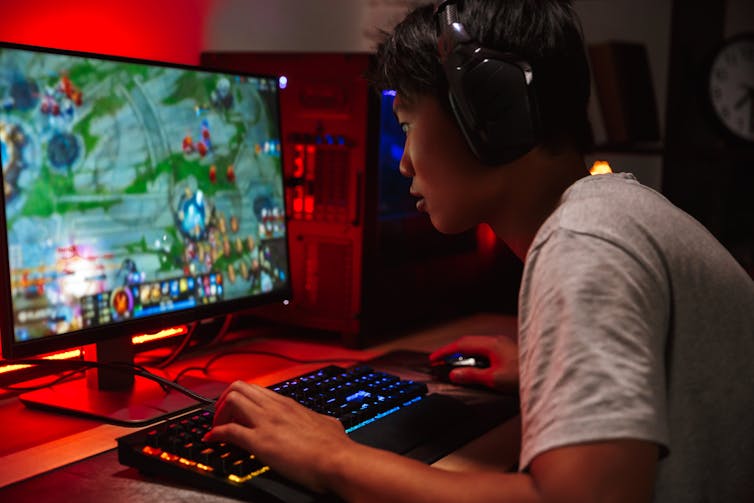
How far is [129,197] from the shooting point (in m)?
1.11

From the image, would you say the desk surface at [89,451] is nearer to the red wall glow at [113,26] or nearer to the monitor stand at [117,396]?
the monitor stand at [117,396]

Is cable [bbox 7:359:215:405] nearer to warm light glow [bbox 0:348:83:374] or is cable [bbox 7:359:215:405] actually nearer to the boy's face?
warm light glow [bbox 0:348:83:374]

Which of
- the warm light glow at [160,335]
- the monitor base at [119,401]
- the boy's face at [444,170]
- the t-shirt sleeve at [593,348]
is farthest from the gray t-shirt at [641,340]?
the warm light glow at [160,335]

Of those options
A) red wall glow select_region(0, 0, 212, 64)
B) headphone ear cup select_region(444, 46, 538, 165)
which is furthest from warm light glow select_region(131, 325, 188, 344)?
headphone ear cup select_region(444, 46, 538, 165)

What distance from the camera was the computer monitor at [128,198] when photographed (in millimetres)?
989

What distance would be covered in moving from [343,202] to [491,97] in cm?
65

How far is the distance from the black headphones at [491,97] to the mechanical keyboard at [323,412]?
0.33 metres

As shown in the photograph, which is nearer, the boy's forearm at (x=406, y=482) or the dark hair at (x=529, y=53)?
the boy's forearm at (x=406, y=482)

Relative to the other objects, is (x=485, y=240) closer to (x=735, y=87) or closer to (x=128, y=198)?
(x=128, y=198)

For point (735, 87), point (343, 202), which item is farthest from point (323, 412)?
point (735, 87)

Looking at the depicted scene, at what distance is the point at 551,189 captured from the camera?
2.99 feet

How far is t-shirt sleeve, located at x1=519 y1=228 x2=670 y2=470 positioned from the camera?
0.64 m

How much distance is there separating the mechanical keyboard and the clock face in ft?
5.86

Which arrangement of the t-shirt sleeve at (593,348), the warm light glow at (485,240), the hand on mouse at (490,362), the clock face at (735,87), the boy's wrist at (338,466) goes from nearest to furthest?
the t-shirt sleeve at (593,348) → the boy's wrist at (338,466) → the hand on mouse at (490,362) → the warm light glow at (485,240) → the clock face at (735,87)
